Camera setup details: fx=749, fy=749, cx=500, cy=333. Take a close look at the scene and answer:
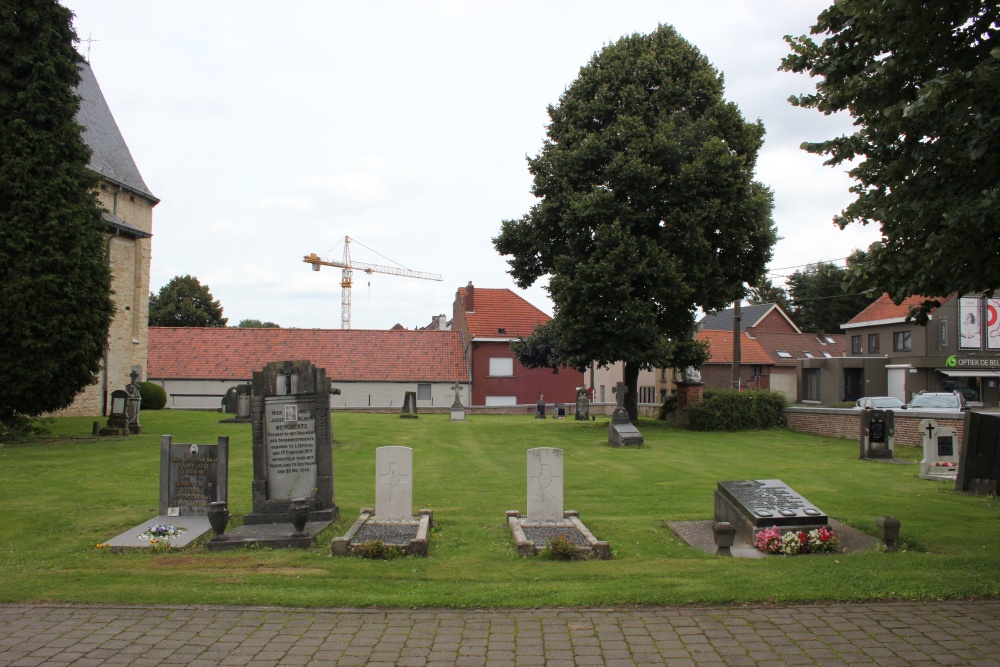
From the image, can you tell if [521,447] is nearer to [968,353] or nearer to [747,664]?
[747,664]

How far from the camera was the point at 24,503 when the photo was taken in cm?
1108

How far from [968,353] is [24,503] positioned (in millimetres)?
46955

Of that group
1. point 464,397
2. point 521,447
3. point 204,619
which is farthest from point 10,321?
point 464,397

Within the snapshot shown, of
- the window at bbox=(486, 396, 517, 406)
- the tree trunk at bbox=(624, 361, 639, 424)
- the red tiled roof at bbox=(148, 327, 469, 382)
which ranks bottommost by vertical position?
the window at bbox=(486, 396, 517, 406)

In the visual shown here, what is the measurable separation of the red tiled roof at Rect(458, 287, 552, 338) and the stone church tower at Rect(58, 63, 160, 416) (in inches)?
823

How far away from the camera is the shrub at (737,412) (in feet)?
91.2

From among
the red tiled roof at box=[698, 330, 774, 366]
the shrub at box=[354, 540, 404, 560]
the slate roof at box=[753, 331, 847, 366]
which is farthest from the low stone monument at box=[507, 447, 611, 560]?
the slate roof at box=[753, 331, 847, 366]

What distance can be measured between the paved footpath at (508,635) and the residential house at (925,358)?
3866cm

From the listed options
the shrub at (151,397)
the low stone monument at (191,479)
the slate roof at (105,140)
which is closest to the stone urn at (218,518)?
the low stone monument at (191,479)

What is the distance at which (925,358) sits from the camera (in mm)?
44062

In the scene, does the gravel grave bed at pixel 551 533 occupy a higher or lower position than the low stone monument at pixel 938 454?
lower

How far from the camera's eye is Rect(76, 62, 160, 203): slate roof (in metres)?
32.4

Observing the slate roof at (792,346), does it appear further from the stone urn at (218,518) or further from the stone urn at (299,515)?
the stone urn at (218,518)

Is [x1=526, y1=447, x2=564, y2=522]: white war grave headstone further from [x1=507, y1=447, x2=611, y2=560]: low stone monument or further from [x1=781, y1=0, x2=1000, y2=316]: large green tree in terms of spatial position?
[x1=781, y1=0, x2=1000, y2=316]: large green tree
